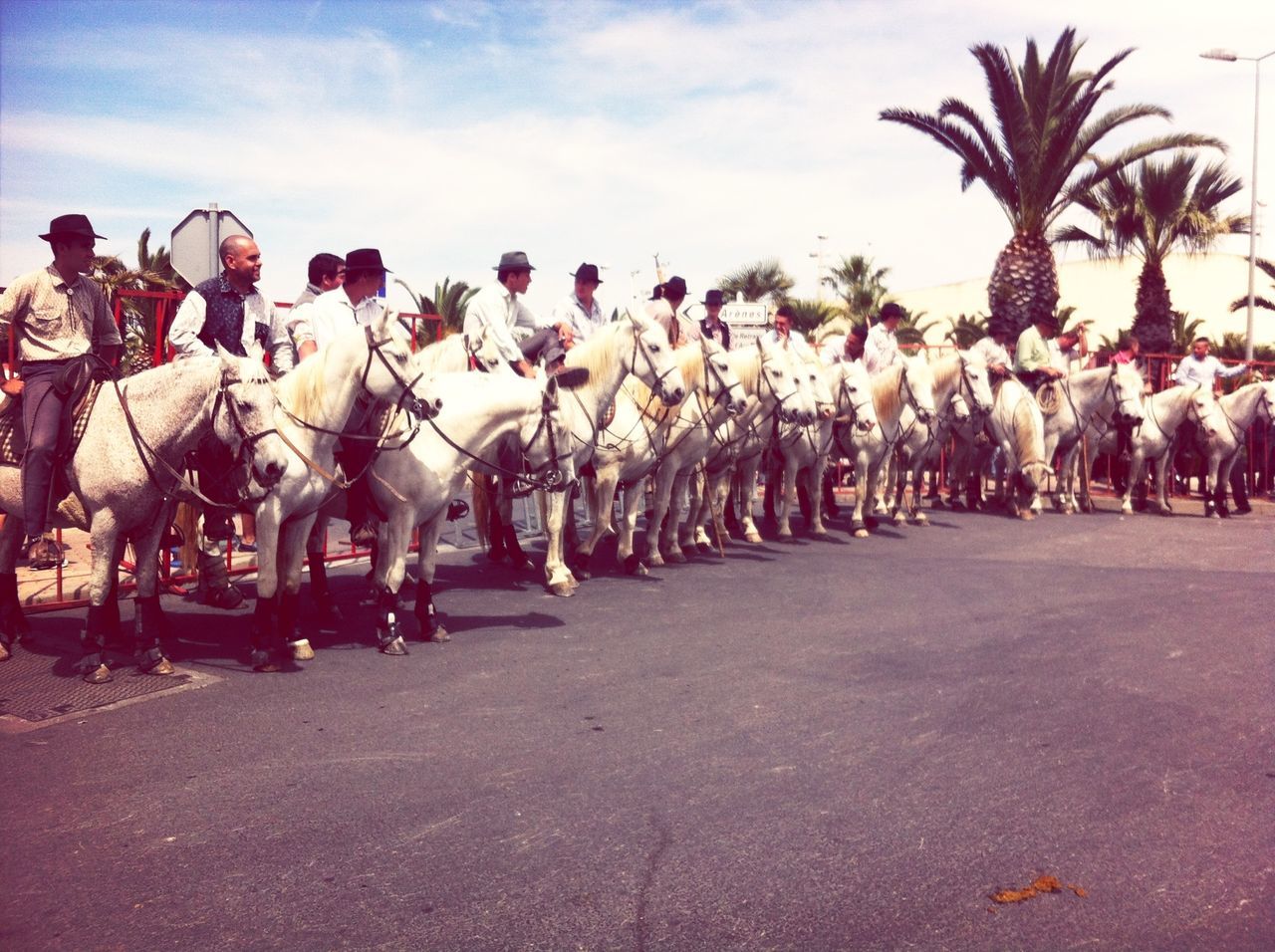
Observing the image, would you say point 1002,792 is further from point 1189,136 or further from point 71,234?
point 1189,136

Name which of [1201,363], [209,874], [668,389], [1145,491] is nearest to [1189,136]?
[1201,363]

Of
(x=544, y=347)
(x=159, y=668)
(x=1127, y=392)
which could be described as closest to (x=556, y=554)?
(x=544, y=347)

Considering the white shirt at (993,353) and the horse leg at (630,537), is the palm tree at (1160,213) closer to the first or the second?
the white shirt at (993,353)

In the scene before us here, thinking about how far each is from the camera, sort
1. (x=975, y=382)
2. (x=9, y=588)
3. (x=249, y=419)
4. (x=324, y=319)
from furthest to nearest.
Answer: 1. (x=975, y=382)
2. (x=324, y=319)
3. (x=9, y=588)
4. (x=249, y=419)

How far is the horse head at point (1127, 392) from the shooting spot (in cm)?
1611

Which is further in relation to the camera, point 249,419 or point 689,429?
point 689,429

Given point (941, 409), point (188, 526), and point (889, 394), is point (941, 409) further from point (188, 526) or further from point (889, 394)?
point (188, 526)

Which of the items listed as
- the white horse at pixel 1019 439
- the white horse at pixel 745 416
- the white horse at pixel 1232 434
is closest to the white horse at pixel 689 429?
the white horse at pixel 745 416

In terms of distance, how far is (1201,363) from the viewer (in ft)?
61.2

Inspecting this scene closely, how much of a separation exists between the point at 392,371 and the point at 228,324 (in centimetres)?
151

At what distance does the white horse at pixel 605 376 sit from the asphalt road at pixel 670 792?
1.15 metres

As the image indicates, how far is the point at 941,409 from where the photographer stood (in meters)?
14.9

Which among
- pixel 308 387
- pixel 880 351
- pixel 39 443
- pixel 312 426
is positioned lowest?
pixel 39 443

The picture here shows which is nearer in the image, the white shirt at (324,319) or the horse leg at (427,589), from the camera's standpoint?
the horse leg at (427,589)
